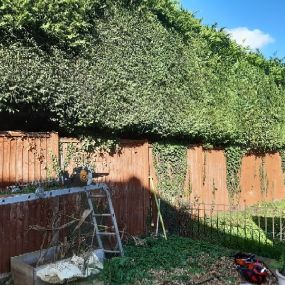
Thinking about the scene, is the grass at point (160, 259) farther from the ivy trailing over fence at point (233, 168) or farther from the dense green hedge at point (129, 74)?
the ivy trailing over fence at point (233, 168)

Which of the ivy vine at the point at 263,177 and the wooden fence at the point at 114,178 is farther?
the ivy vine at the point at 263,177

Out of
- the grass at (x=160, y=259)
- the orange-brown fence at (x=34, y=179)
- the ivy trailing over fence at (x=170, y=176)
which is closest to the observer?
the grass at (x=160, y=259)

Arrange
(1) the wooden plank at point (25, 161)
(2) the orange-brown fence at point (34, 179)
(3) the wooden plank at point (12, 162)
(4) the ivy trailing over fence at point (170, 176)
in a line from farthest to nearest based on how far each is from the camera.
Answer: (4) the ivy trailing over fence at point (170, 176) → (1) the wooden plank at point (25, 161) → (3) the wooden plank at point (12, 162) → (2) the orange-brown fence at point (34, 179)

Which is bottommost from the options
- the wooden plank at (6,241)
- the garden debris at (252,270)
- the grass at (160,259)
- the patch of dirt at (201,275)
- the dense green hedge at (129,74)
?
the patch of dirt at (201,275)

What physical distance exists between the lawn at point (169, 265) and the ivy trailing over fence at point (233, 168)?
4540 millimetres

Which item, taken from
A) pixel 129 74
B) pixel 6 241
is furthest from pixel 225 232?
pixel 6 241

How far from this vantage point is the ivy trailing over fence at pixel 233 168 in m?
12.4

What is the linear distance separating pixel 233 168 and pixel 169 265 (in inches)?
254

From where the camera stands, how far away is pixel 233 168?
12.6m

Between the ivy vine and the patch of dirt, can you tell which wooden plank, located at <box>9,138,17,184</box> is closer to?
the patch of dirt

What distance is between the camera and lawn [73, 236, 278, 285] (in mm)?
6105

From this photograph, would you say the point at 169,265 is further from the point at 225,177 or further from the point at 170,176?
the point at 225,177

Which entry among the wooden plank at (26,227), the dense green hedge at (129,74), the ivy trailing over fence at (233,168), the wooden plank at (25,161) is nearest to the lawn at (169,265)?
the wooden plank at (26,227)

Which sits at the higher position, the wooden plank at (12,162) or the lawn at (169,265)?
the wooden plank at (12,162)
